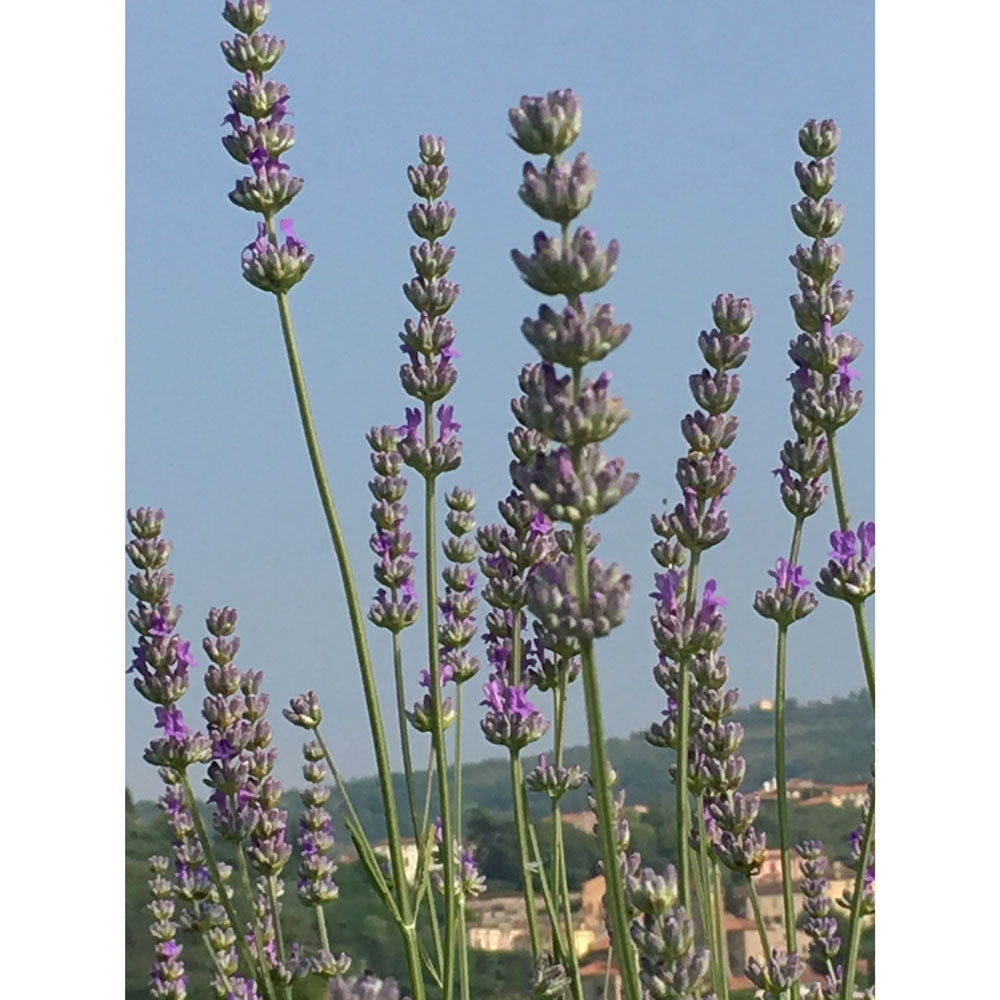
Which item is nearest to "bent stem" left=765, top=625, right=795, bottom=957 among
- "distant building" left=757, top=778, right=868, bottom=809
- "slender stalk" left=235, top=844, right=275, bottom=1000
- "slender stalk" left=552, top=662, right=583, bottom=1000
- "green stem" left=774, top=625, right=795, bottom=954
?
"green stem" left=774, top=625, right=795, bottom=954

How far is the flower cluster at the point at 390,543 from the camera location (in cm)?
177

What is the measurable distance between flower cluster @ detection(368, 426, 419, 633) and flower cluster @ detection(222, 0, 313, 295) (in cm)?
41

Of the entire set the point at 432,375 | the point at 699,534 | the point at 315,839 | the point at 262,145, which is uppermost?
the point at 262,145

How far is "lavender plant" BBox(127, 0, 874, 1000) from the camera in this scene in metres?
0.80

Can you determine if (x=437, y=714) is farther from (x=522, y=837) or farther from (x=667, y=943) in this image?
(x=667, y=943)

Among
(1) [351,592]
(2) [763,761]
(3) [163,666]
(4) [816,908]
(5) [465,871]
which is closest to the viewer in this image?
(1) [351,592]

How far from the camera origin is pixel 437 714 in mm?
1442

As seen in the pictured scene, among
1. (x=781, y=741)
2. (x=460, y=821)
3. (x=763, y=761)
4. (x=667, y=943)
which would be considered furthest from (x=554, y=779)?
(x=763, y=761)

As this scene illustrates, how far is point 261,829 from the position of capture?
168cm

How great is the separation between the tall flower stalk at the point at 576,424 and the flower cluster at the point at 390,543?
0.95 metres

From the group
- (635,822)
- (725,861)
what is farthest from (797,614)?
(635,822)

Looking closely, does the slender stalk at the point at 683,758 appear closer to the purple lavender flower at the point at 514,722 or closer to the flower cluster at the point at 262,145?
→ the purple lavender flower at the point at 514,722

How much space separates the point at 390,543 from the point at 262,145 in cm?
55
